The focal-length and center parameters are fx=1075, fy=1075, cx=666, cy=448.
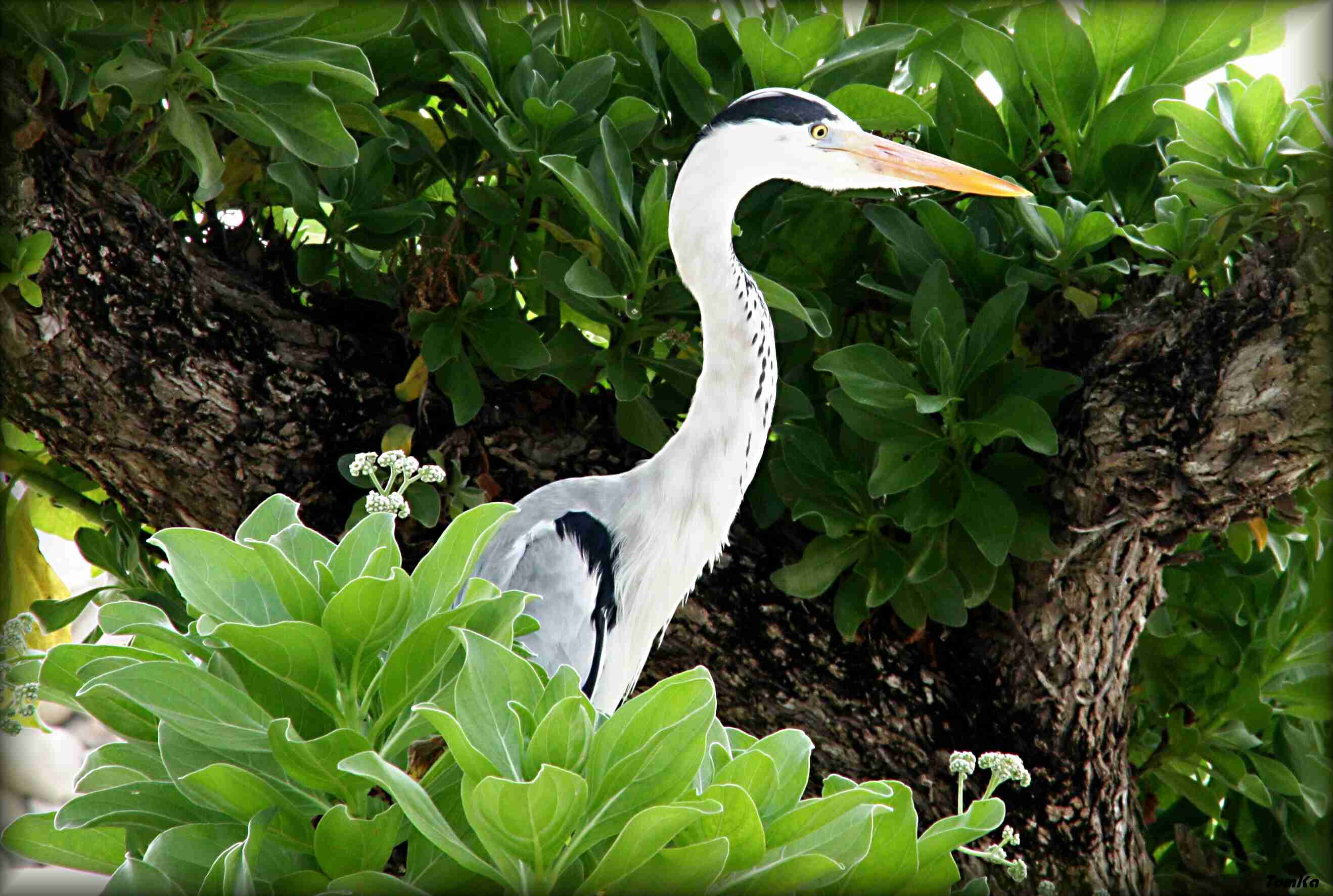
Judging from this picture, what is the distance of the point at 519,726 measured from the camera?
0.60 meters

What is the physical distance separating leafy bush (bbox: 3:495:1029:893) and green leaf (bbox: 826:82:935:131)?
0.84m

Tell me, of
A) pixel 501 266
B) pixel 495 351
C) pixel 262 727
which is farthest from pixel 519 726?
pixel 501 266

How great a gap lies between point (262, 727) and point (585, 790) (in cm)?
22

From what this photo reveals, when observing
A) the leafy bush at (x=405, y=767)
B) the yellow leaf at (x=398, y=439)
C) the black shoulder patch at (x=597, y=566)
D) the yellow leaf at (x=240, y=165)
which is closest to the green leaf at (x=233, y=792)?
the leafy bush at (x=405, y=767)

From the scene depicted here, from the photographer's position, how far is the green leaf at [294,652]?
1.97ft

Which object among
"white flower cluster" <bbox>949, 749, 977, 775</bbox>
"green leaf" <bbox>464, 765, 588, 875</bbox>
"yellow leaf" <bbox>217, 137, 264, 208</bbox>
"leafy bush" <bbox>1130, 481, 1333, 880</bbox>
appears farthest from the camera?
"leafy bush" <bbox>1130, 481, 1333, 880</bbox>

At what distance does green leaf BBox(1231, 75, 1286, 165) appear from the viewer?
1.18m

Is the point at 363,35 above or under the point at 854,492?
above

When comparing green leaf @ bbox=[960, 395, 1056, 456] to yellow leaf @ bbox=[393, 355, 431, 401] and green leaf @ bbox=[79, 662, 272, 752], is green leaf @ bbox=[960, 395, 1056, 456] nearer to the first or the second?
yellow leaf @ bbox=[393, 355, 431, 401]

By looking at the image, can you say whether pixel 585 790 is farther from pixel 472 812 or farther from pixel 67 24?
pixel 67 24

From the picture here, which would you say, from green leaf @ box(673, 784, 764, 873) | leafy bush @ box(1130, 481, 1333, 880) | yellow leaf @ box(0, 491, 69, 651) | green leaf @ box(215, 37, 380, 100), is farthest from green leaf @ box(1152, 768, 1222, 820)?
yellow leaf @ box(0, 491, 69, 651)

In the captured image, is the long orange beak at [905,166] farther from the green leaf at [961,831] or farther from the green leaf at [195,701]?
the green leaf at [195,701]

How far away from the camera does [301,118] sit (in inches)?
47.3

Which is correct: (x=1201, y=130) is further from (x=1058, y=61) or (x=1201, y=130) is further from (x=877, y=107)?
(x=877, y=107)
